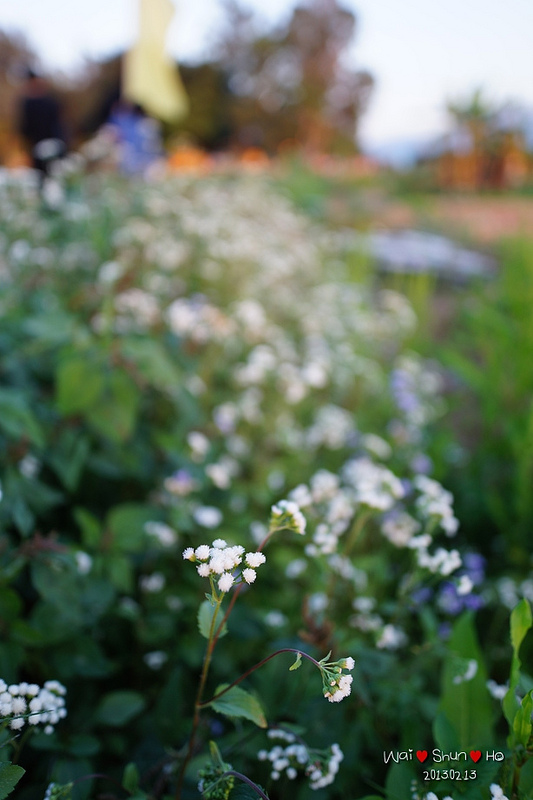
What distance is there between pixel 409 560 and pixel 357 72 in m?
31.7

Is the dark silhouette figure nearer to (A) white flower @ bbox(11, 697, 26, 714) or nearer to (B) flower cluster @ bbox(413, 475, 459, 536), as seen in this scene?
(B) flower cluster @ bbox(413, 475, 459, 536)

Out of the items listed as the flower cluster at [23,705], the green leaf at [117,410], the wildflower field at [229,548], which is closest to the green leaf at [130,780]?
the wildflower field at [229,548]

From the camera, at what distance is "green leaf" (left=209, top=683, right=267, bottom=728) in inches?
28.4

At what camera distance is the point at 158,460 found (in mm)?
1771

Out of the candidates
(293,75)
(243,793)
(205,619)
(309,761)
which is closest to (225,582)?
(205,619)

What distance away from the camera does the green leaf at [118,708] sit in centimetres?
104

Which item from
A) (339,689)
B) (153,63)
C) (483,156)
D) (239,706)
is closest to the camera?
(339,689)

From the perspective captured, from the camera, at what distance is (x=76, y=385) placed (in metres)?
1.32

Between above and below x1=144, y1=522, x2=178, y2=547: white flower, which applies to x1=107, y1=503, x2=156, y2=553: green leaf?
above

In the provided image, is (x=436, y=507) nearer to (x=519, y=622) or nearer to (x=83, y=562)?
(x=519, y=622)

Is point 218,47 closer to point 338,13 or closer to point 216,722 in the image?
point 338,13

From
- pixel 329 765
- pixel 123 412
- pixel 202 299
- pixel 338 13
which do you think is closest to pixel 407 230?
pixel 202 299

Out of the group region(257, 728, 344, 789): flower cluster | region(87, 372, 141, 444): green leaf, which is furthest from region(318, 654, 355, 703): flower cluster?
region(87, 372, 141, 444): green leaf

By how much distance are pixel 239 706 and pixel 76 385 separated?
819mm
